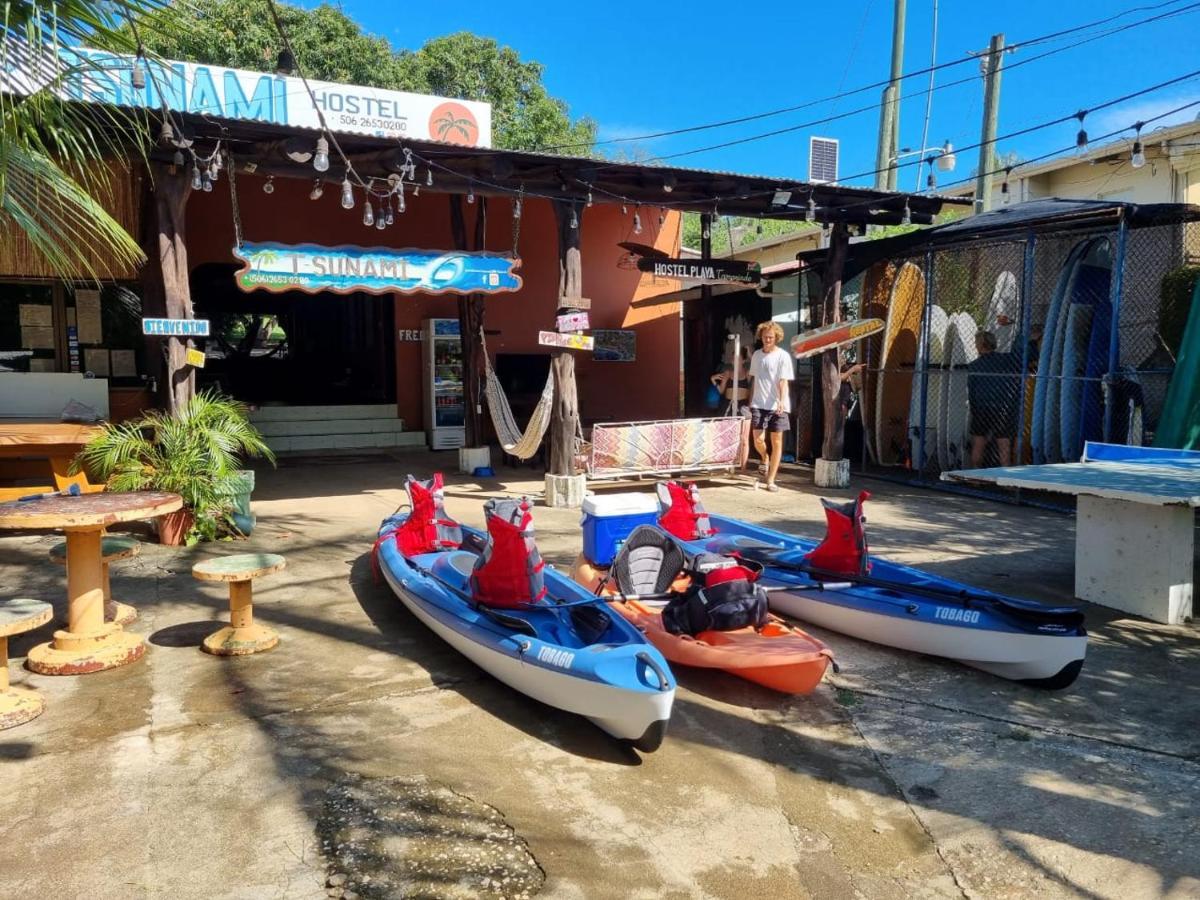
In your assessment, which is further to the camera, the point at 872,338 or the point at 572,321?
the point at 872,338

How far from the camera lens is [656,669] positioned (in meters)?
3.70

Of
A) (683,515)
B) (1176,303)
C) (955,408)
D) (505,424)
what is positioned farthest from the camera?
(955,408)

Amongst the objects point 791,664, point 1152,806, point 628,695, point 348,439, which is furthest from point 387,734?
point 348,439

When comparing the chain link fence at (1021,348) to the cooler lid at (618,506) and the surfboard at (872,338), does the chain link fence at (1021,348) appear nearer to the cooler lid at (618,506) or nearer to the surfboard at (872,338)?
the surfboard at (872,338)

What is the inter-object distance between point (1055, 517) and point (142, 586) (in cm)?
860

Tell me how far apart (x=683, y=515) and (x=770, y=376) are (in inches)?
183

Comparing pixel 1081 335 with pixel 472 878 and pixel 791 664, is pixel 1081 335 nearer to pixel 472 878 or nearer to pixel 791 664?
pixel 791 664

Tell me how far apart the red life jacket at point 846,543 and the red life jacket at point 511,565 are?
197cm

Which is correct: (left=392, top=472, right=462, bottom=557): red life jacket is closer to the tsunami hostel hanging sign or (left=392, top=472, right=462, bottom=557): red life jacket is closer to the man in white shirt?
the tsunami hostel hanging sign

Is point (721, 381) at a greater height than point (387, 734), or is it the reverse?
point (721, 381)

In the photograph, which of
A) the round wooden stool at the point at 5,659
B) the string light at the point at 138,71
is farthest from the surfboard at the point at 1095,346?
the round wooden stool at the point at 5,659

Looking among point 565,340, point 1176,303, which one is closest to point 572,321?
point 565,340

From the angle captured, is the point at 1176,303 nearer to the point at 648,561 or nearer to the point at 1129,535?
the point at 1129,535

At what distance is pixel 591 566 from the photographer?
19.1ft
